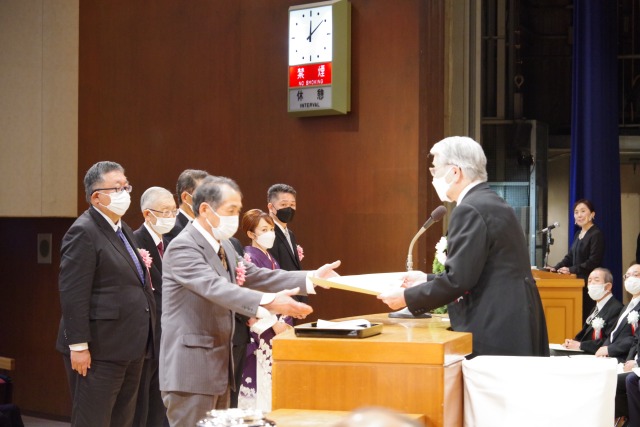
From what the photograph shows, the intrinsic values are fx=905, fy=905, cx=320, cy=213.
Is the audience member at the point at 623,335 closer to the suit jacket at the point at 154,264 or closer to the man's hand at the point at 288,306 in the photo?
the suit jacket at the point at 154,264

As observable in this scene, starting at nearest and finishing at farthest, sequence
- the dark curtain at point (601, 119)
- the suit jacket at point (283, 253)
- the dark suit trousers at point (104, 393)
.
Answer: the dark suit trousers at point (104, 393) → the suit jacket at point (283, 253) → the dark curtain at point (601, 119)

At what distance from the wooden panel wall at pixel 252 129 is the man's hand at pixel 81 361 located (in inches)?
102

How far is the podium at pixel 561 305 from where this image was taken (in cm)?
676

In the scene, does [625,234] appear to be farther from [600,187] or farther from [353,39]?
[353,39]

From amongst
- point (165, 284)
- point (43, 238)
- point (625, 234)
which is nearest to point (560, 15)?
point (625, 234)

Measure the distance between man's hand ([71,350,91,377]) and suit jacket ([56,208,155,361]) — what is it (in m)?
0.05

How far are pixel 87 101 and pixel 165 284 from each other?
4368 mm

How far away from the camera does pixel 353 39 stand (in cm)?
615

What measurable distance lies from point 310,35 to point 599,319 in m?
2.75

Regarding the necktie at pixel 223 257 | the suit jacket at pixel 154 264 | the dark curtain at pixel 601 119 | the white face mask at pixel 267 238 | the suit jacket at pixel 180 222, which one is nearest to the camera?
the necktie at pixel 223 257

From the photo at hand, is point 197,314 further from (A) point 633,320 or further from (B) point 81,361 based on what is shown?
(A) point 633,320

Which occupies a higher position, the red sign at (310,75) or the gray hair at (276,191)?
the red sign at (310,75)

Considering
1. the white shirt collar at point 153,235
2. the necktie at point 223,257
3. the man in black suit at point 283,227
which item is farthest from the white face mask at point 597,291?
the necktie at point 223,257

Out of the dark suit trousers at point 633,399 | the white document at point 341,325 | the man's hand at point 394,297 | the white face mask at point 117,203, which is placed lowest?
the dark suit trousers at point 633,399
